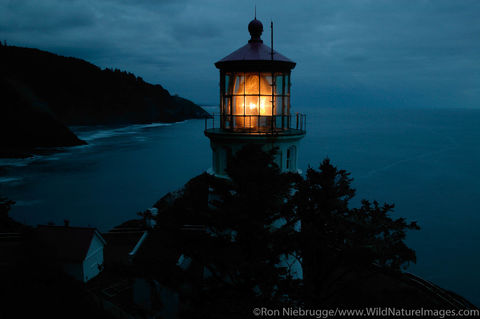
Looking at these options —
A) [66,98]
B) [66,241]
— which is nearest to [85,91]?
[66,98]

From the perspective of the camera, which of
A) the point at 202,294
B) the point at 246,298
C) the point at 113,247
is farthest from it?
the point at 113,247

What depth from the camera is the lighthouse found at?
772 cm

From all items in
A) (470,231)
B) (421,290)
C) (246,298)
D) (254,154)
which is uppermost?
(254,154)

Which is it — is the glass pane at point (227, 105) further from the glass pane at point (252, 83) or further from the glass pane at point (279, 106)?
the glass pane at point (279, 106)

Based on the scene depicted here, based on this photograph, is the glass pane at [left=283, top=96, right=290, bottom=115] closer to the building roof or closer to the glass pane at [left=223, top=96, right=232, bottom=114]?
the building roof

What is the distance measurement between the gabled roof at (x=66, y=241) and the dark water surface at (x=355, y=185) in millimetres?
15997

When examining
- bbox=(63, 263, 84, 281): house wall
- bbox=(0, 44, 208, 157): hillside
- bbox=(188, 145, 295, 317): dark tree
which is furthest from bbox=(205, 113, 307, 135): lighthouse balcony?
bbox=(0, 44, 208, 157): hillside

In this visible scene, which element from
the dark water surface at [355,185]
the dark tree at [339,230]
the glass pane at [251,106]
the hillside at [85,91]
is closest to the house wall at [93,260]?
the glass pane at [251,106]

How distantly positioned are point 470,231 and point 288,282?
25.7 metres

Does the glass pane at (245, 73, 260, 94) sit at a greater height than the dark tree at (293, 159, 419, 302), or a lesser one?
greater

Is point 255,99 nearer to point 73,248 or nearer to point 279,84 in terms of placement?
point 279,84

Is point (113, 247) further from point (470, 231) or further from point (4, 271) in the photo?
point (470, 231)

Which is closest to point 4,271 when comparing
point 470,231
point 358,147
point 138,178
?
point 470,231

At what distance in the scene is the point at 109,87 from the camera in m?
136
